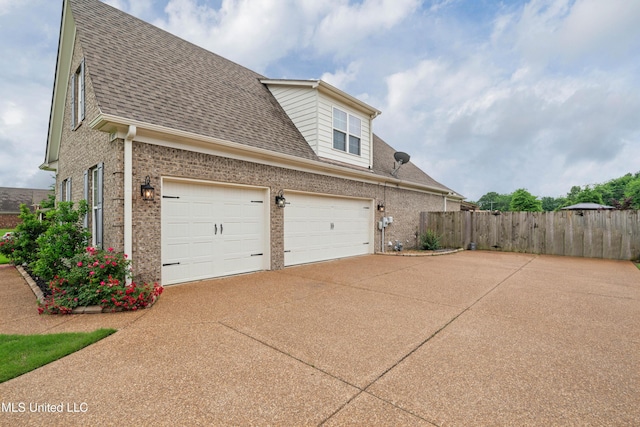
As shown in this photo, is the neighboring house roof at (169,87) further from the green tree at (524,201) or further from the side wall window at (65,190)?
the green tree at (524,201)

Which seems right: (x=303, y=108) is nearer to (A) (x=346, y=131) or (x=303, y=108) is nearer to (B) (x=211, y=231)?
(A) (x=346, y=131)

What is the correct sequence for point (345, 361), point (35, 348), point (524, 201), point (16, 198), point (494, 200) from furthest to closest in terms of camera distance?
point (494, 200), point (16, 198), point (524, 201), point (35, 348), point (345, 361)

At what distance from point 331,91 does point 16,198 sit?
159ft

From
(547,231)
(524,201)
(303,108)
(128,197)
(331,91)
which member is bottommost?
(547,231)

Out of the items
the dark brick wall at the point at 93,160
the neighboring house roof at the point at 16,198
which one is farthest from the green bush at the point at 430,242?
the neighboring house roof at the point at 16,198

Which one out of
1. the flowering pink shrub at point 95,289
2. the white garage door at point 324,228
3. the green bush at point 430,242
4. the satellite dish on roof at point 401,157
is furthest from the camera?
the green bush at point 430,242

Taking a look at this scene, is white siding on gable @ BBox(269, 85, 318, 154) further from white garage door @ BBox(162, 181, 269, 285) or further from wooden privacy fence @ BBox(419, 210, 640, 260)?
wooden privacy fence @ BBox(419, 210, 640, 260)

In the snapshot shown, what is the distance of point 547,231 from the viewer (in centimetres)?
1143

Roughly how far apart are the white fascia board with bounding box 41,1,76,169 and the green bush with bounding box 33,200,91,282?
5.40 meters

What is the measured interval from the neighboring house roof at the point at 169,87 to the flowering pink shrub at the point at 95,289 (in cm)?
234

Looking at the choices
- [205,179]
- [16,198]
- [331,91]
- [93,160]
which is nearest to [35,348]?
[205,179]

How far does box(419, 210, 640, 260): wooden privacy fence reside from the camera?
10211 mm

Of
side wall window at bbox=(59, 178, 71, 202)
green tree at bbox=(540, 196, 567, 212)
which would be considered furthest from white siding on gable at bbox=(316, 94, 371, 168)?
green tree at bbox=(540, 196, 567, 212)

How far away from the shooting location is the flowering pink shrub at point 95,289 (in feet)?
14.1
